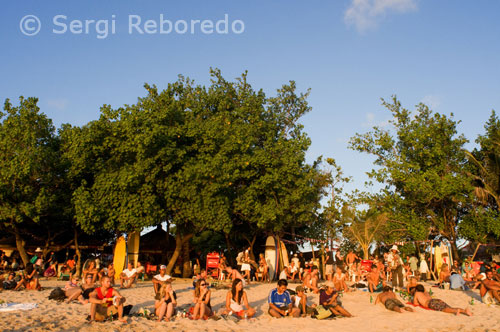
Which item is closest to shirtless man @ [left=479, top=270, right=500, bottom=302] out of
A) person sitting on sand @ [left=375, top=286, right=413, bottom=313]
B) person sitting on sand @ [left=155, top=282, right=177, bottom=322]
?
person sitting on sand @ [left=375, top=286, right=413, bottom=313]

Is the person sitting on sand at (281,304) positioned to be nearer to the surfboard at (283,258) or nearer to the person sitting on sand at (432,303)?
the person sitting on sand at (432,303)

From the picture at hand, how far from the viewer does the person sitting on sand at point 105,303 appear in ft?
28.8

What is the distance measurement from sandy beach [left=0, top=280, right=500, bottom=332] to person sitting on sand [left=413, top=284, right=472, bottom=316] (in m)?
0.20

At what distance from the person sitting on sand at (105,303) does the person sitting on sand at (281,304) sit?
12.3 feet

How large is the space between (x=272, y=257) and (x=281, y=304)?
1151cm

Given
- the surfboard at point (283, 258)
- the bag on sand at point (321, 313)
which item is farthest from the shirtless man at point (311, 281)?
the surfboard at point (283, 258)

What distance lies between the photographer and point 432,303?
1157 centimetres

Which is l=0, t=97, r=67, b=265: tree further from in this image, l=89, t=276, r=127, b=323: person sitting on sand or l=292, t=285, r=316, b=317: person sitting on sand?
l=292, t=285, r=316, b=317: person sitting on sand

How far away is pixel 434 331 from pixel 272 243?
1373 centimetres

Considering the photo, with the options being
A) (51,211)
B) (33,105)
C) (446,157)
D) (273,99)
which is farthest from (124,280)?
(446,157)

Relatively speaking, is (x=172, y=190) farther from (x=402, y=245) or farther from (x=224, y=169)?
(x=402, y=245)

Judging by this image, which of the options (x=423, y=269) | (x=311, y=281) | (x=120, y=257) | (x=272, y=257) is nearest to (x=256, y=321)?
(x=311, y=281)

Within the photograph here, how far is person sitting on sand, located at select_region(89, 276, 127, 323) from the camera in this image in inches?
345

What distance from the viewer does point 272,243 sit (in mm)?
22516
